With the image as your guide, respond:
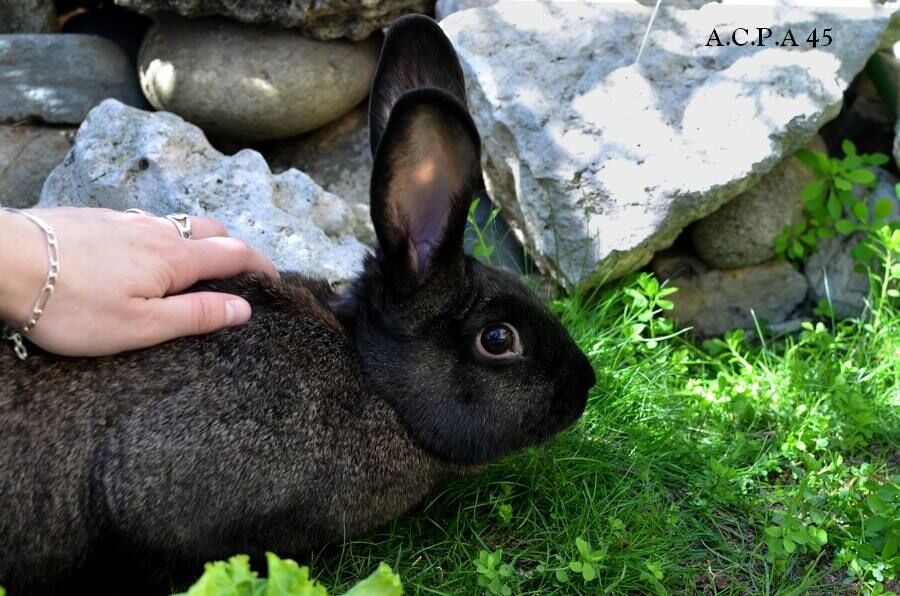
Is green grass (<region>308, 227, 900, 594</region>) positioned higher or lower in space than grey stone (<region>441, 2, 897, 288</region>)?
lower

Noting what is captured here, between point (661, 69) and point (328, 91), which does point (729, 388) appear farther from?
point (328, 91)

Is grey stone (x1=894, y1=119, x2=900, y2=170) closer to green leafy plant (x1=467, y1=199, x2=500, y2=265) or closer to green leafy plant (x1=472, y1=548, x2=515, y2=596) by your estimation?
green leafy plant (x1=467, y1=199, x2=500, y2=265)

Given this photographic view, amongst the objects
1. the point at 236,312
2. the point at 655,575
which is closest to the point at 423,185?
the point at 236,312

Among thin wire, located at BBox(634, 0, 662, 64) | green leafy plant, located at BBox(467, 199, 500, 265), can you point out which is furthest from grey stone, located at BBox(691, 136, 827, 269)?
green leafy plant, located at BBox(467, 199, 500, 265)

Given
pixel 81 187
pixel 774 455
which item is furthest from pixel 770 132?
pixel 81 187

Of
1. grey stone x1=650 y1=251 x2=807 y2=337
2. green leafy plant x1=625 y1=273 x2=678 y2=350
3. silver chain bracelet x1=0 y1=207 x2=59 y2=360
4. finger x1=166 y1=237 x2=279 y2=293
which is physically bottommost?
grey stone x1=650 y1=251 x2=807 y2=337

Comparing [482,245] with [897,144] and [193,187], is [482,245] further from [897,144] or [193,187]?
[897,144]

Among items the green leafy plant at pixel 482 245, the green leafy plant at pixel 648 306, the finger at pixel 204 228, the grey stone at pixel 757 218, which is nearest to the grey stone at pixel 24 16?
the green leafy plant at pixel 482 245
